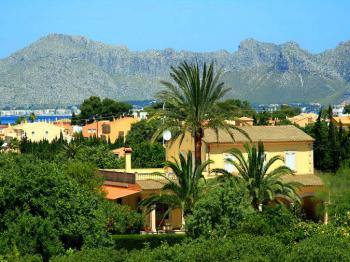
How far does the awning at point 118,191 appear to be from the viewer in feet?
136

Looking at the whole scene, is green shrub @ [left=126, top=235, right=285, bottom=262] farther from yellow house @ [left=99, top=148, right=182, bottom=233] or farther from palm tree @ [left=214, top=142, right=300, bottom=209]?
yellow house @ [left=99, top=148, right=182, bottom=233]

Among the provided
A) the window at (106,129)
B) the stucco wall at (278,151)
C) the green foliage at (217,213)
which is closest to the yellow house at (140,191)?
the stucco wall at (278,151)

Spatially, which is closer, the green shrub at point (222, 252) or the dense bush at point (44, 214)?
the green shrub at point (222, 252)

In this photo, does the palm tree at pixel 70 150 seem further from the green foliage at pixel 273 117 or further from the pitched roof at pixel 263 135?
the green foliage at pixel 273 117

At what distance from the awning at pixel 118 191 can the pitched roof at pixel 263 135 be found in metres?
5.05

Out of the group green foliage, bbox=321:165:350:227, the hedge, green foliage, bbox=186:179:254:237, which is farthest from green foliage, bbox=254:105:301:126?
green foliage, bbox=186:179:254:237

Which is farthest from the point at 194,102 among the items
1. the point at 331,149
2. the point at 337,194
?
the point at 331,149

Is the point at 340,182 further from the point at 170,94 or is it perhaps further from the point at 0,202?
the point at 0,202

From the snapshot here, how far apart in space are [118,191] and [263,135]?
9173 millimetres

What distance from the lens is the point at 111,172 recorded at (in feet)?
144

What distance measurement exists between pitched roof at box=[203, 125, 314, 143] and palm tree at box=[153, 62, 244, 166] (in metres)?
7.57

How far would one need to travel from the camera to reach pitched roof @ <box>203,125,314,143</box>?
4488 centimetres

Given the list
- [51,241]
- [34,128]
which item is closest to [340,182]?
[51,241]

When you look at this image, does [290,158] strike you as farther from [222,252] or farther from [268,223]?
[222,252]
